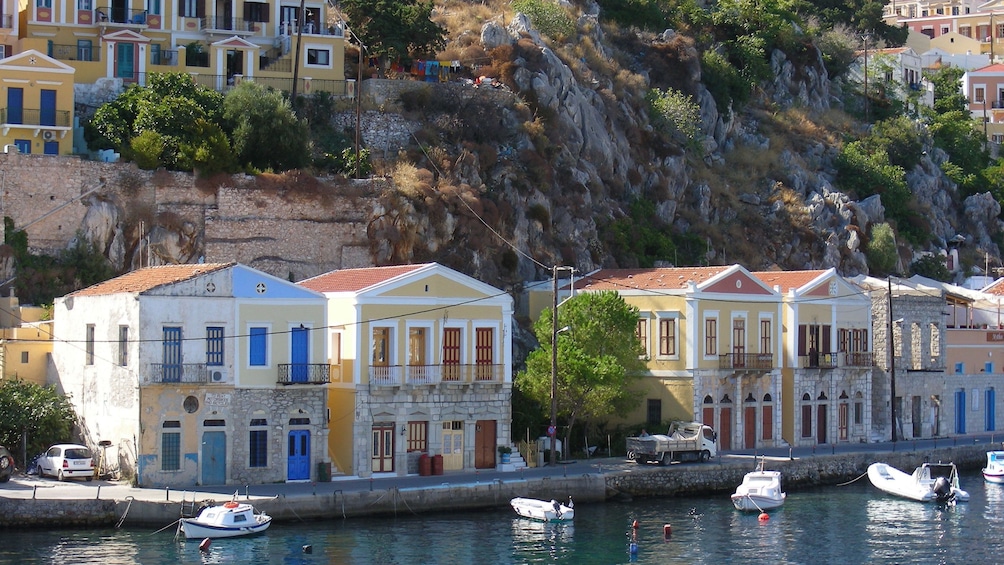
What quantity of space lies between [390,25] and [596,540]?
37126 millimetres

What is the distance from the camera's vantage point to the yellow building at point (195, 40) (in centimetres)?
6762

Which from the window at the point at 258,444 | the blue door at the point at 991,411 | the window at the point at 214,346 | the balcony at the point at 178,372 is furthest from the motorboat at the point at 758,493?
the blue door at the point at 991,411

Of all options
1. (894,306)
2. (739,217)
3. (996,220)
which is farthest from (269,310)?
(996,220)

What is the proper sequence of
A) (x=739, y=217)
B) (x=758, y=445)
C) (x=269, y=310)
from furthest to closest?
(x=739, y=217)
(x=758, y=445)
(x=269, y=310)

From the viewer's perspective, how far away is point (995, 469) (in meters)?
61.0

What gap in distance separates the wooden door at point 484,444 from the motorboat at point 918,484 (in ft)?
47.7

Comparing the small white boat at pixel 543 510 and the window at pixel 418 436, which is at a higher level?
the window at pixel 418 436

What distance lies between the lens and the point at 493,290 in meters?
53.2

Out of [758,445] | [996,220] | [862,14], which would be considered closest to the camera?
[758,445]

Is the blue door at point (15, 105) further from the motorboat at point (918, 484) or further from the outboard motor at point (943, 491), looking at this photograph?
the outboard motor at point (943, 491)

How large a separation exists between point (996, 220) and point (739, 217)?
25.0 metres

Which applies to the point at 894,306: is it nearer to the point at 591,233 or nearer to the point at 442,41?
the point at 591,233

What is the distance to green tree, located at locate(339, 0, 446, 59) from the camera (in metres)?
74.4

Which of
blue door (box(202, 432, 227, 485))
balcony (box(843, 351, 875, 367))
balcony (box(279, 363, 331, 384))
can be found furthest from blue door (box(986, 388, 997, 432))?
blue door (box(202, 432, 227, 485))
